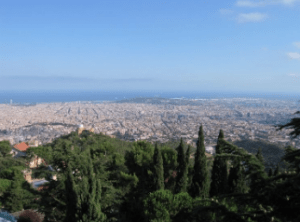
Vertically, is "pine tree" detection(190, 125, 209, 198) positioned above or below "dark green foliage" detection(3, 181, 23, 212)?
above

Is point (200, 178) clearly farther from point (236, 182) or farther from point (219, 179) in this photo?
point (236, 182)

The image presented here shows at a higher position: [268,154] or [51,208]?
[51,208]

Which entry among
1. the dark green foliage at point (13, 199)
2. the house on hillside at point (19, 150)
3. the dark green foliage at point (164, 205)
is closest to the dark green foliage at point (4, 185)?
the dark green foliage at point (13, 199)

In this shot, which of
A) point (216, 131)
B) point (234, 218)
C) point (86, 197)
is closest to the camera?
point (234, 218)

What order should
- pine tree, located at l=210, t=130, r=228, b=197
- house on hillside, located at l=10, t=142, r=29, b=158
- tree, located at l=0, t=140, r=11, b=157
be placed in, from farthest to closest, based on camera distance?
house on hillside, located at l=10, t=142, r=29, b=158
tree, located at l=0, t=140, r=11, b=157
pine tree, located at l=210, t=130, r=228, b=197

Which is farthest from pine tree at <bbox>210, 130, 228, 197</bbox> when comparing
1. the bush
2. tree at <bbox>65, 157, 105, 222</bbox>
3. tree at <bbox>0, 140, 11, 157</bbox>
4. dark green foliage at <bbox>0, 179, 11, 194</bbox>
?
tree at <bbox>0, 140, 11, 157</bbox>

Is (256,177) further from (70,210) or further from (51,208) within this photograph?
(51,208)

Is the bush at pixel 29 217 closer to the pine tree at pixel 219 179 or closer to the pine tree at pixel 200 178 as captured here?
the pine tree at pixel 200 178

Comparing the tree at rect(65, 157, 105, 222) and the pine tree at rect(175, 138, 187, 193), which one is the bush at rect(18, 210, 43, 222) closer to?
the tree at rect(65, 157, 105, 222)

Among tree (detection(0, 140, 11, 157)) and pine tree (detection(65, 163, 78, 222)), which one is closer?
pine tree (detection(65, 163, 78, 222))

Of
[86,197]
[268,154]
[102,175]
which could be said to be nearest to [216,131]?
[268,154]

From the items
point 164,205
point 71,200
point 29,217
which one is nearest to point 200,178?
point 164,205
